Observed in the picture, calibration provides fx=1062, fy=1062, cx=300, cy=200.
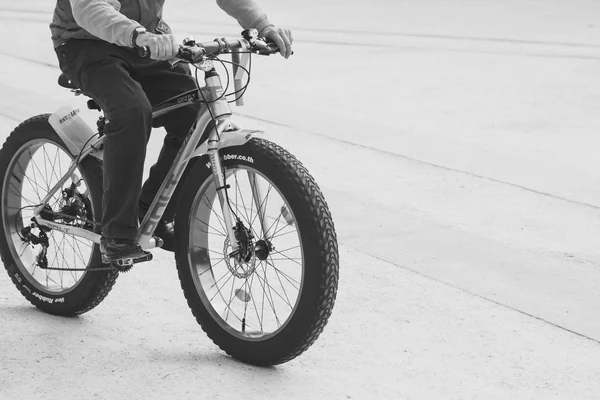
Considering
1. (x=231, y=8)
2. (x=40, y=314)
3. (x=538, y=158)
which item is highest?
(x=231, y=8)

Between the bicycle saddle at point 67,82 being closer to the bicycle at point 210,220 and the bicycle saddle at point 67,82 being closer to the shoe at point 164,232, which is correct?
the bicycle at point 210,220

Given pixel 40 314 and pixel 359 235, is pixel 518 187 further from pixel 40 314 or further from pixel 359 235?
pixel 40 314

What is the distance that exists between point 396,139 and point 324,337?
149 inches

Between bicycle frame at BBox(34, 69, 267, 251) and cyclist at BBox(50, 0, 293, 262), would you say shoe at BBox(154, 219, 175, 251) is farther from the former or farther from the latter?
bicycle frame at BBox(34, 69, 267, 251)

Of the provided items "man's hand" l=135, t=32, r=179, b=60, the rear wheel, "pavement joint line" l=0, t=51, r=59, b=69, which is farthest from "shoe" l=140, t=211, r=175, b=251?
"pavement joint line" l=0, t=51, r=59, b=69

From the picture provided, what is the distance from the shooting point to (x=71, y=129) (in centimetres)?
453

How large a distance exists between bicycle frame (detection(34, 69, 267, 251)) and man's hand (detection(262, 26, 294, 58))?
301 millimetres

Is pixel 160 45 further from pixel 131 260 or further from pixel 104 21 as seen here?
pixel 131 260

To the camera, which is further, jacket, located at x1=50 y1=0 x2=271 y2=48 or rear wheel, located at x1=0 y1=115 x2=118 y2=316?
rear wheel, located at x1=0 y1=115 x2=118 y2=316

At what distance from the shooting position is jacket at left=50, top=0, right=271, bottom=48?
379cm

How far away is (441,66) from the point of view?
1088 centimetres

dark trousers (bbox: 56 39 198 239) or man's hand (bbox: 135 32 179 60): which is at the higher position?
man's hand (bbox: 135 32 179 60)

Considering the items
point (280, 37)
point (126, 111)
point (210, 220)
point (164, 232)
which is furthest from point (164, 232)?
point (280, 37)

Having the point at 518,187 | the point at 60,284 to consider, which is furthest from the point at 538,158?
the point at 60,284
